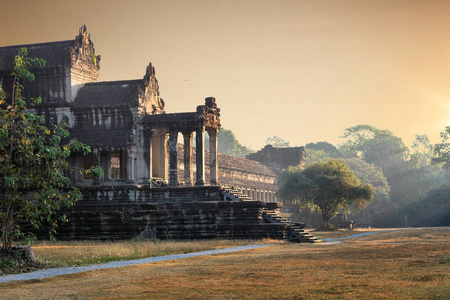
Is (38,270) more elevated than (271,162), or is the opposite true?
(271,162)

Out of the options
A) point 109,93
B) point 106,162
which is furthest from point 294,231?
point 109,93

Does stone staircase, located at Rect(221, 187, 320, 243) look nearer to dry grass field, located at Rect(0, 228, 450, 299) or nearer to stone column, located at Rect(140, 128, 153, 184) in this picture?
stone column, located at Rect(140, 128, 153, 184)

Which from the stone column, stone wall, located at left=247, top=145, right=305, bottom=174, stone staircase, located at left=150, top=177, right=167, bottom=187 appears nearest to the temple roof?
the stone column

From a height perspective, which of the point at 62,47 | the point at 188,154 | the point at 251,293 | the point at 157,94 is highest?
the point at 62,47

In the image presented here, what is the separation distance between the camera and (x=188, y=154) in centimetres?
4016

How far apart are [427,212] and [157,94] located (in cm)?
5406

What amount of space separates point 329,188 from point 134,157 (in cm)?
2580

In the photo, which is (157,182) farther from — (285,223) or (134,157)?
(285,223)

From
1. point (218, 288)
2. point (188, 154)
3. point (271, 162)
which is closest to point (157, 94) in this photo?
point (188, 154)

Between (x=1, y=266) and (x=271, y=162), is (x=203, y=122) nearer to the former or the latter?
(x=1, y=266)

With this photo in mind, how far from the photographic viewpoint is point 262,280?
53.9 ft

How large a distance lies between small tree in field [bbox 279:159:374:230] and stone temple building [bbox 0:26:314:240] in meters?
20.8

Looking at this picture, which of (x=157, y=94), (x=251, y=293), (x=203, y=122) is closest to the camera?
(x=251, y=293)

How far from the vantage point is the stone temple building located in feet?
115
